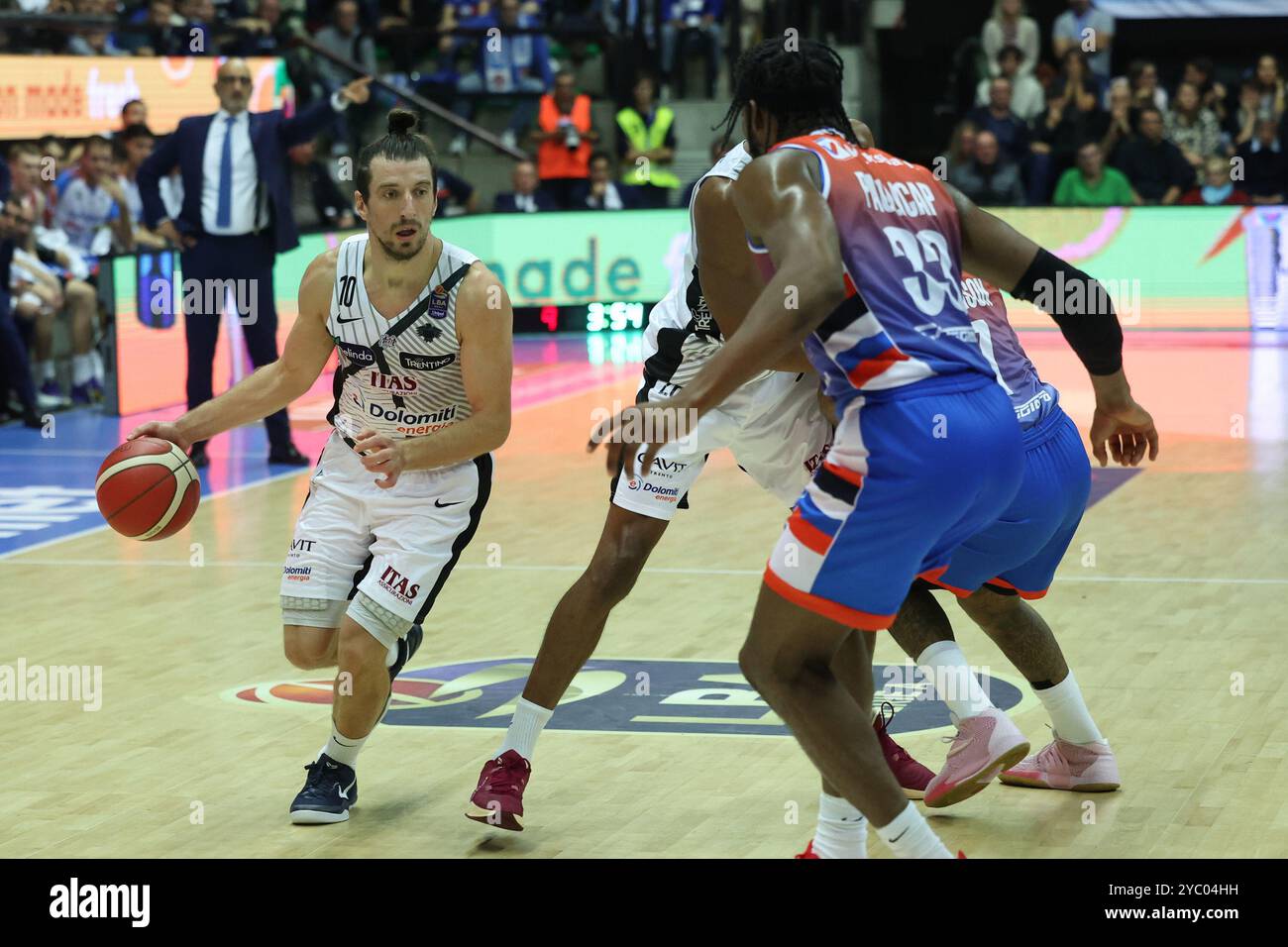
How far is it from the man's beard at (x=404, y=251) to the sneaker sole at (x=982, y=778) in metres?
1.88

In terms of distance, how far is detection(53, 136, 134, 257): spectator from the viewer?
14.2 metres

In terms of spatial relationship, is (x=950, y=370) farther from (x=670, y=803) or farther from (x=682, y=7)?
(x=682, y=7)

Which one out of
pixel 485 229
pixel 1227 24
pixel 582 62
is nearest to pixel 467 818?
pixel 485 229

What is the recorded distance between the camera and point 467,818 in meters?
4.83

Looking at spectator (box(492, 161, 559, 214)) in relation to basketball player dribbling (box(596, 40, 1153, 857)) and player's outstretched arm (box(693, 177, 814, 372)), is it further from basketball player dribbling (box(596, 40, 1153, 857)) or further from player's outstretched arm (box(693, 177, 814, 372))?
basketball player dribbling (box(596, 40, 1153, 857))

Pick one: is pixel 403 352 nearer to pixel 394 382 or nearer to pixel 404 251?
pixel 394 382

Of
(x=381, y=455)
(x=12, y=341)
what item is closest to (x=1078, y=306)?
(x=381, y=455)

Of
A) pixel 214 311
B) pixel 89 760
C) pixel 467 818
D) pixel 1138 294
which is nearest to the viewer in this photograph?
pixel 467 818

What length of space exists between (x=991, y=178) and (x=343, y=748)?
13.9 meters

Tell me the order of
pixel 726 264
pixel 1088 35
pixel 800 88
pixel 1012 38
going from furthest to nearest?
1. pixel 1012 38
2. pixel 1088 35
3. pixel 726 264
4. pixel 800 88

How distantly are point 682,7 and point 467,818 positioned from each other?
16.6 metres

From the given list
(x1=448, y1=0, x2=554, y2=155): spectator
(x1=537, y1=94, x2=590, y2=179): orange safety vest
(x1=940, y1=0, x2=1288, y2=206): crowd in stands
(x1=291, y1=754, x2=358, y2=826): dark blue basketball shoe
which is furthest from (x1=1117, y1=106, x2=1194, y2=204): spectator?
(x1=291, y1=754, x2=358, y2=826): dark blue basketball shoe

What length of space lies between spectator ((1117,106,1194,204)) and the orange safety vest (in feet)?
16.4

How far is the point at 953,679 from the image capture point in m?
4.83
